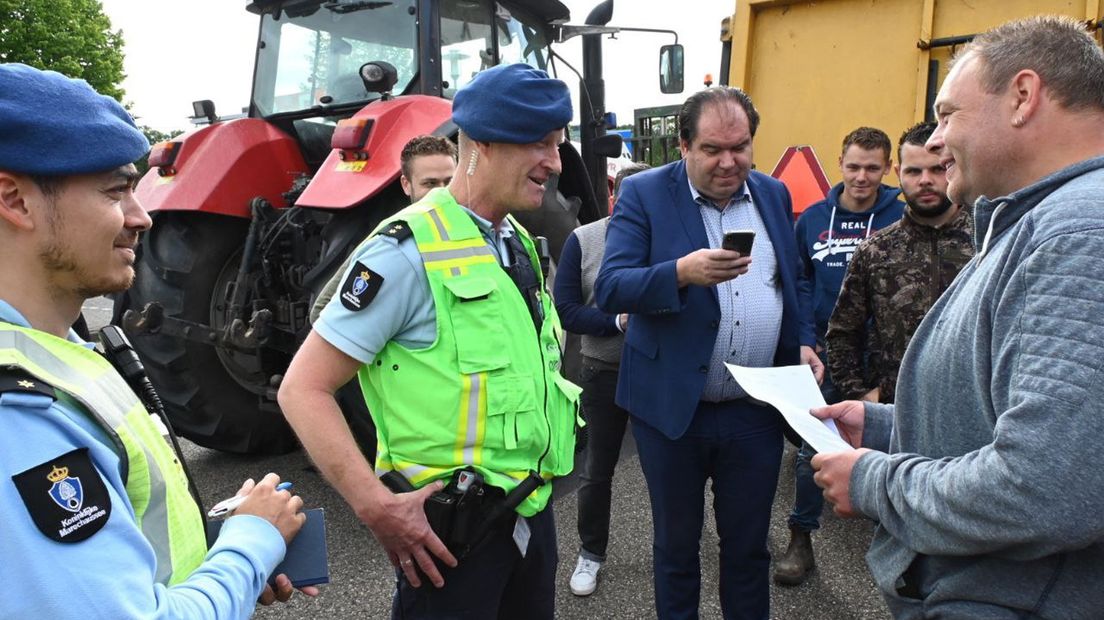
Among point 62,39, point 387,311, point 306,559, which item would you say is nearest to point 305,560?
point 306,559

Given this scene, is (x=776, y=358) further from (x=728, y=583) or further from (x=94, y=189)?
(x=94, y=189)

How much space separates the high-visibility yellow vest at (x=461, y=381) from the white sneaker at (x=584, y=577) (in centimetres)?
137

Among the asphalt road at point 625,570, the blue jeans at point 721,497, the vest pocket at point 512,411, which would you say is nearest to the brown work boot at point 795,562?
the asphalt road at point 625,570

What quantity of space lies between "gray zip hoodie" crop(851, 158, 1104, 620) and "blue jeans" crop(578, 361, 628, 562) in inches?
67.1

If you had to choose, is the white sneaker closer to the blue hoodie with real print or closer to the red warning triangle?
the blue hoodie with real print

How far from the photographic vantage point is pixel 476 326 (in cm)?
146

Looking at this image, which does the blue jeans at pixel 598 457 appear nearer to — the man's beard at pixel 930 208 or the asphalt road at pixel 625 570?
the asphalt road at pixel 625 570

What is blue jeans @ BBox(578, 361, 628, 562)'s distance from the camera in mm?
2910

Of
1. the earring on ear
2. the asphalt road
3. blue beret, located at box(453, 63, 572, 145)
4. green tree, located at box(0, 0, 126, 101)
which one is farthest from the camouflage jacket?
green tree, located at box(0, 0, 126, 101)

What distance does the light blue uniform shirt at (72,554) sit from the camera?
2.44 feet

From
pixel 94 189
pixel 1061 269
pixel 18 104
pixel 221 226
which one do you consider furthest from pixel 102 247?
pixel 221 226

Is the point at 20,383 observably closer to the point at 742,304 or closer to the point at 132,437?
the point at 132,437

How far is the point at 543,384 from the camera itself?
1572 mm

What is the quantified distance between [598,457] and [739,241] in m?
1.36
